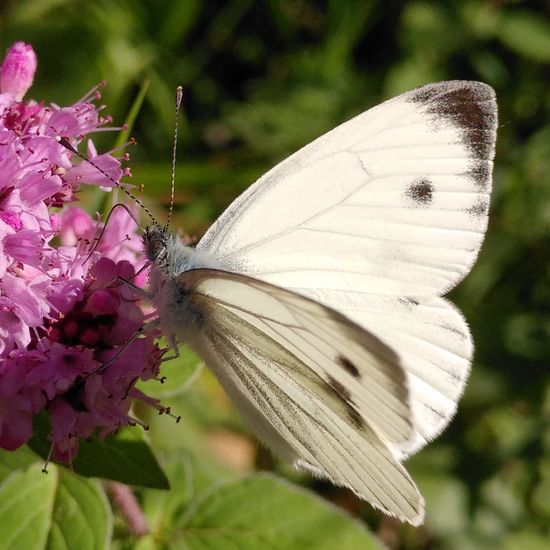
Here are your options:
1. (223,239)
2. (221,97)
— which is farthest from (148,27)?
(223,239)

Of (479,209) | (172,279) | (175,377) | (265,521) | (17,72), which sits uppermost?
(17,72)

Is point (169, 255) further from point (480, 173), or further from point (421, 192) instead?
point (480, 173)

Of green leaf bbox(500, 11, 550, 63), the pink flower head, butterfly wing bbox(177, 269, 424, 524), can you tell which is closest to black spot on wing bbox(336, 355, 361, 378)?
butterfly wing bbox(177, 269, 424, 524)

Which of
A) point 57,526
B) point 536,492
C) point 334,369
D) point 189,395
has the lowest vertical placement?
point 536,492

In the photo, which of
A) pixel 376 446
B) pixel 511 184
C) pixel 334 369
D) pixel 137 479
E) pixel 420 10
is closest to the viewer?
pixel 334 369

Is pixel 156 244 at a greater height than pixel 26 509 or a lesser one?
greater

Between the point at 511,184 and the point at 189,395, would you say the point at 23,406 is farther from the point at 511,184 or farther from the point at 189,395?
the point at 511,184

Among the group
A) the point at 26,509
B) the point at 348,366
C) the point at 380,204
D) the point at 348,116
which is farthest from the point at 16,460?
the point at 348,116
